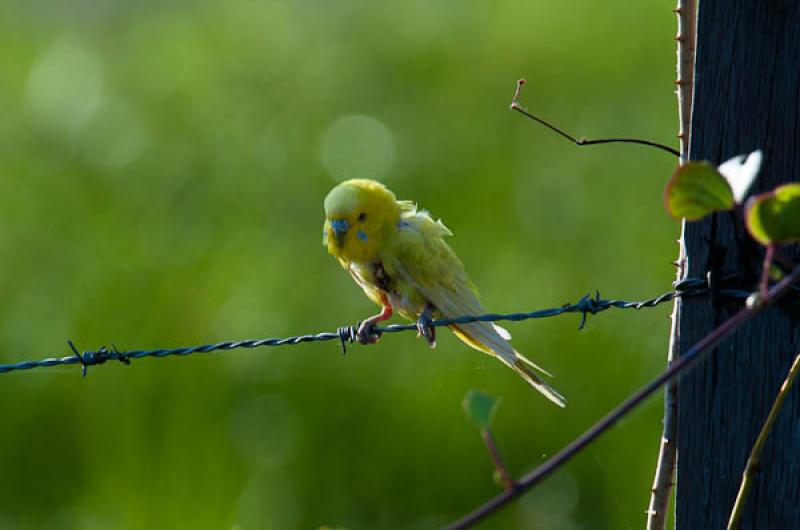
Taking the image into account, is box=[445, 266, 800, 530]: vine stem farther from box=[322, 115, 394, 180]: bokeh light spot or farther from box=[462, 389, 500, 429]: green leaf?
box=[322, 115, 394, 180]: bokeh light spot

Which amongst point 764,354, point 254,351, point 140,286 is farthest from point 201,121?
point 764,354

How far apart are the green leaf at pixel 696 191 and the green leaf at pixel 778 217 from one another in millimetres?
114

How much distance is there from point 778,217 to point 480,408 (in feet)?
1.39

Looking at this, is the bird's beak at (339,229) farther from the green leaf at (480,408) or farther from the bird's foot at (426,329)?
the green leaf at (480,408)

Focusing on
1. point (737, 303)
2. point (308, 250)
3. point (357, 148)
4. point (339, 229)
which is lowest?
point (737, 303)

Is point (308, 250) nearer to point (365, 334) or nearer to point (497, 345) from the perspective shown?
point (365, 334)

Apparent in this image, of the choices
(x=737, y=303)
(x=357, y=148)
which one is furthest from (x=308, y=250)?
(x=737, y=303)

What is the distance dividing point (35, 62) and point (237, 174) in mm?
2534

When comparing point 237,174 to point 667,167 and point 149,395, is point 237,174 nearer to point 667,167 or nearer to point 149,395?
point 149,395

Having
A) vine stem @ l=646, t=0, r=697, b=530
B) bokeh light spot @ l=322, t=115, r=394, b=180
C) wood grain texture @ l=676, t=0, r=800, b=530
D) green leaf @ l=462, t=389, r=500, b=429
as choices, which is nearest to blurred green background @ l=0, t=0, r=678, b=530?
bokeh light spot @ l=322, t=115, r=394, b=180

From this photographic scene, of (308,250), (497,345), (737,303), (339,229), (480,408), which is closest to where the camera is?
(480,408)

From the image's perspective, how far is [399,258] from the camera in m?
3.90

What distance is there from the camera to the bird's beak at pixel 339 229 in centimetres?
386

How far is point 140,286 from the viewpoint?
20.8 ft
